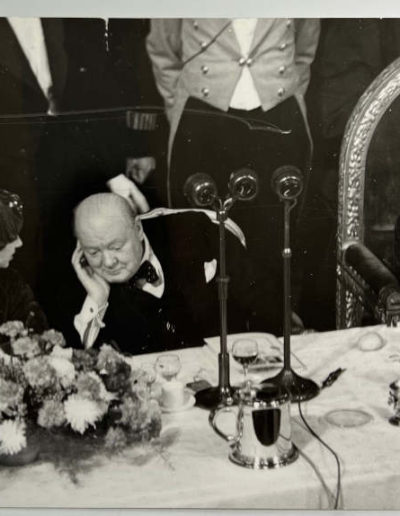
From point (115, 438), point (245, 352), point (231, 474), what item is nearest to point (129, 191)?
point (245, 352)

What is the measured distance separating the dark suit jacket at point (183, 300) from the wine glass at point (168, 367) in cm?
6

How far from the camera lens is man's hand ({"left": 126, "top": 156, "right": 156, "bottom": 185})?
2.13m

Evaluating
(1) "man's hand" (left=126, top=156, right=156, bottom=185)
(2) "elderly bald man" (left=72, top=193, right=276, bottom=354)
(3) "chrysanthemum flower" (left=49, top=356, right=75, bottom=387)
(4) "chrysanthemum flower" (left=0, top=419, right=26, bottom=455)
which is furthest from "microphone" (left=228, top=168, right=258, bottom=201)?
(4) "chrysanthemum flower" (left=0, top=419, right=26, bottom=455)

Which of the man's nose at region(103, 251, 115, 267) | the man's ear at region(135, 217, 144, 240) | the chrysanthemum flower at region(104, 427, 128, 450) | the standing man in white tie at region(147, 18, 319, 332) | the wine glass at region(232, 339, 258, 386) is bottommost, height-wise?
the chrysanthemum flower at region(104, 427, 128, 450)

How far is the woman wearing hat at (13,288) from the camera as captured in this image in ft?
7.15

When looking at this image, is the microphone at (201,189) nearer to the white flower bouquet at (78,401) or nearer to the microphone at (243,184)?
the microphone at (243,184)

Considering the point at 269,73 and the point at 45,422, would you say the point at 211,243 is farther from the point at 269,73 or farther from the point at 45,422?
the point at 45,422

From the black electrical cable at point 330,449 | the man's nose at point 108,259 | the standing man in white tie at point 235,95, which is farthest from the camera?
the man's nose at point 108,259

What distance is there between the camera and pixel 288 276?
7.06 ft

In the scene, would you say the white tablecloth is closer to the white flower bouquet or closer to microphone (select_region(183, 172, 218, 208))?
the white flower bouquet

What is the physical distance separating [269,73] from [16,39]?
0.62 m

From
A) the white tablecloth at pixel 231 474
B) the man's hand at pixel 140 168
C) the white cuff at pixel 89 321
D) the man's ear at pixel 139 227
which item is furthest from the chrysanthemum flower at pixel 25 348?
the man's hand at pixel 140 168

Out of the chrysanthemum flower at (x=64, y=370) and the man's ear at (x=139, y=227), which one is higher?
the man's ear at (x=139, y=227)

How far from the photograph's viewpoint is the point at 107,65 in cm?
210
